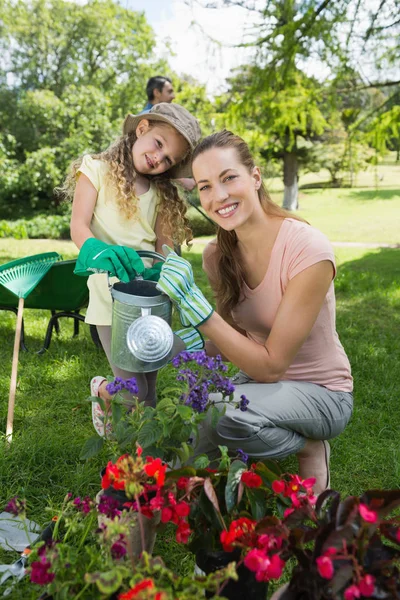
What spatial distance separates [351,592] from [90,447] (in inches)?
29.9

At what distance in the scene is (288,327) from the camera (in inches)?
66.6

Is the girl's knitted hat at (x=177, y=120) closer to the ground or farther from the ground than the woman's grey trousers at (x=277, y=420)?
farther from the ground

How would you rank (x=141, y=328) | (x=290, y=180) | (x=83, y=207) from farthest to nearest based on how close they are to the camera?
(x=290, y=180) < (x=83, y=207) < (x=141, y=328)

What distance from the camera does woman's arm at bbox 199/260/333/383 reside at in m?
1.69

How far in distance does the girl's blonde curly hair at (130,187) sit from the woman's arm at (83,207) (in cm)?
8

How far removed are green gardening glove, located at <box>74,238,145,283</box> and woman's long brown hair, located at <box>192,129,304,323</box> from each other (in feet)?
1.13

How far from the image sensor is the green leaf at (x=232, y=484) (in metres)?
1.15

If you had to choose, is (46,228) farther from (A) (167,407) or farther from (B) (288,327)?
(A) (167,407)

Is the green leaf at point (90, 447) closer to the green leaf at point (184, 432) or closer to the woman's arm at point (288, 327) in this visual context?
the green leaf at point (184, 432)

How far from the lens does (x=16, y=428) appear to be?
2496 mm

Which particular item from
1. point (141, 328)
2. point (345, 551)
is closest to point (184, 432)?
point (141, 328)

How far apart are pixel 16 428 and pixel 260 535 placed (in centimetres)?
179

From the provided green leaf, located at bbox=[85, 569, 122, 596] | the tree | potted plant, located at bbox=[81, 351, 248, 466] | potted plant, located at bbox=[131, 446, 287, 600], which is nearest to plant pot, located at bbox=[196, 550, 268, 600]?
potted plant, located at bbox=[131, 446, 287, 600]

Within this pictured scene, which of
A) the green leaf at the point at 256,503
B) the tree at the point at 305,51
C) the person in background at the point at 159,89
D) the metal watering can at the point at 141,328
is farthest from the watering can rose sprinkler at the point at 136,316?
the tree at the point at 305,51
